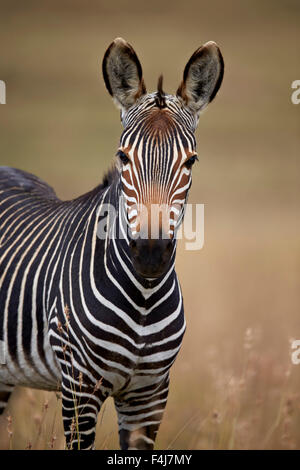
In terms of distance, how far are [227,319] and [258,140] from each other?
22.8 meters

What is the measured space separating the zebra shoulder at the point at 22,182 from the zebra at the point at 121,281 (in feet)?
3.65

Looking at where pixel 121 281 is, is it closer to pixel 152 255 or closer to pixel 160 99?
pixel 152 255

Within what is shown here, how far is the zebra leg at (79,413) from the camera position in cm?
502

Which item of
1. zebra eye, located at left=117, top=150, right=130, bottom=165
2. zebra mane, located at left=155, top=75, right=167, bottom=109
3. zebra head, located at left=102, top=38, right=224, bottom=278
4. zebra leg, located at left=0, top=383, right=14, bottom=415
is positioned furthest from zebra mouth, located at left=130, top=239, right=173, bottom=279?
zebra leg, located at left=0, top=383, right=14, bottom=415

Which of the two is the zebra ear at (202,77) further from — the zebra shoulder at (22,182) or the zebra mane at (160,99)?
the zebra shoulder at (22,182)

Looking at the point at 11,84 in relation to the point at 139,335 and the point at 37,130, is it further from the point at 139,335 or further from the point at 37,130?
the point at 139,335

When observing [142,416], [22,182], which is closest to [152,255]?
[142,416]

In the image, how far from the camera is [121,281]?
5.06 m

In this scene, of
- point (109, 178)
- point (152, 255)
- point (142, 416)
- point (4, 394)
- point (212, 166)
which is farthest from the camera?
point (212, 166)

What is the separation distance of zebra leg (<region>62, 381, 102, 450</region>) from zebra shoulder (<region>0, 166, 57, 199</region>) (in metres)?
2.30

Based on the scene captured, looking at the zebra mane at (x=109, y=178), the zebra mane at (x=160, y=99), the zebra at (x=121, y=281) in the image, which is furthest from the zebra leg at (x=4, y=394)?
the zebra mane at (x=160, y=99)

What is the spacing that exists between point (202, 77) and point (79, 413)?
2550 mm

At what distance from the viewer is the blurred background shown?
898 centimetres

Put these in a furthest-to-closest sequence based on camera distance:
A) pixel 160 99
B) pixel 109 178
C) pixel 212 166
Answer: pixel 212 166 < pixel 109 178 < pixel 160 99
